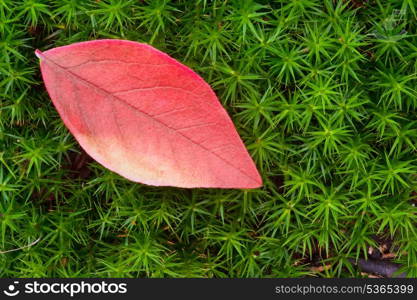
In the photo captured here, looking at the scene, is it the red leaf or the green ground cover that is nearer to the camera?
the red leaf

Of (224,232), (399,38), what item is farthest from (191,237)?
(399,38)

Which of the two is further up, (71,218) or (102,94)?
(102,94)

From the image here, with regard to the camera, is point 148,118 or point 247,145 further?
point 247,145

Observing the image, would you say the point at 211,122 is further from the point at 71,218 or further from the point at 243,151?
the point at 71,218
